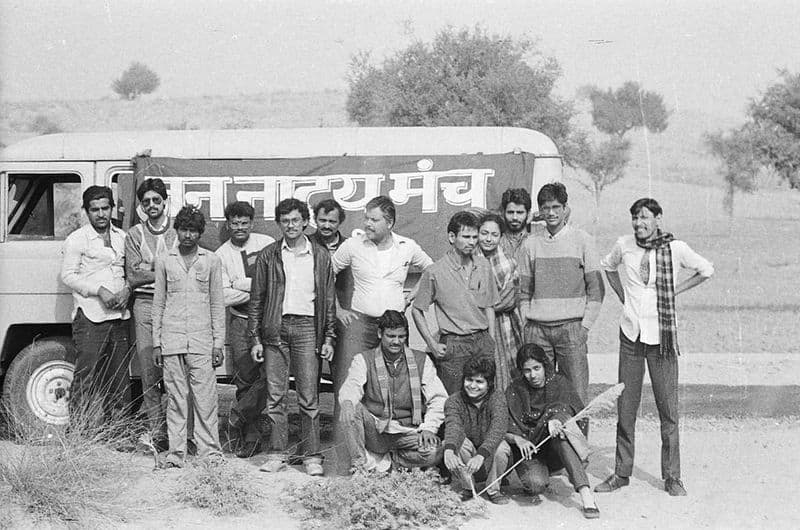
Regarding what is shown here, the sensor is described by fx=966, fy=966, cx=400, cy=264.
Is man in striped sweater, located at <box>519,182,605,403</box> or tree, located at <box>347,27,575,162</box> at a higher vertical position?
tree, located at <box>347,27,575,162</box>

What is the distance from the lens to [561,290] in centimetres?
634

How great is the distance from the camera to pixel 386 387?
20.0ft

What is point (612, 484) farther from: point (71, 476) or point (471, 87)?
point (471, 87)

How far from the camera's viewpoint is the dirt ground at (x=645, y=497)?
5535 millimetres

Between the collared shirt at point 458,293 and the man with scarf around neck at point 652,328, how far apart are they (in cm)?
90

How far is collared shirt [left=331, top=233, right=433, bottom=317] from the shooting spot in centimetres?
651

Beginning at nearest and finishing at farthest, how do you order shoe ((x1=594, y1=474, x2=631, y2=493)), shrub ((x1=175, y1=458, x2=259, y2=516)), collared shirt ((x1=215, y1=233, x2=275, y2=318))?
1. shrub ((x1=175, y1=458, x2=259, y2=516))
2. shoe ((x1=594, y1=474, x2=631, y2=493))
3. collared shirt ((x1=215, y1=233, x2=275, y2=318))

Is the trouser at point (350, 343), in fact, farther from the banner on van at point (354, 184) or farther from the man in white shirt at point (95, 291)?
Answer: the man in white shirt at point (95, 291)

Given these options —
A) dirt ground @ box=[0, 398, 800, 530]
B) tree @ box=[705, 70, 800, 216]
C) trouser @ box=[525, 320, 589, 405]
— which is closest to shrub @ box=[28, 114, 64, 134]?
tree @ box=[705, 70, 800, 216]

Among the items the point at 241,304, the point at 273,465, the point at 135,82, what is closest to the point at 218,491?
the point at 273,465

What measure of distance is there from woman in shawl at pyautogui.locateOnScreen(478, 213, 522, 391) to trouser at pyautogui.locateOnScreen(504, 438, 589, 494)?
62 cm

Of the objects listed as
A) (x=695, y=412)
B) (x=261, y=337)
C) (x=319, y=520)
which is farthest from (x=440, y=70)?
(x=319, y=520)

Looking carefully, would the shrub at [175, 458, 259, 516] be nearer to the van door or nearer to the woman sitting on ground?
the woman sitting on ground

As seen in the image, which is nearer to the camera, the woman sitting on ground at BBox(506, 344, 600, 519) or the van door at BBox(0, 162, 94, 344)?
the woman sitting on ground at BBox(506, 344, 600, 519)
